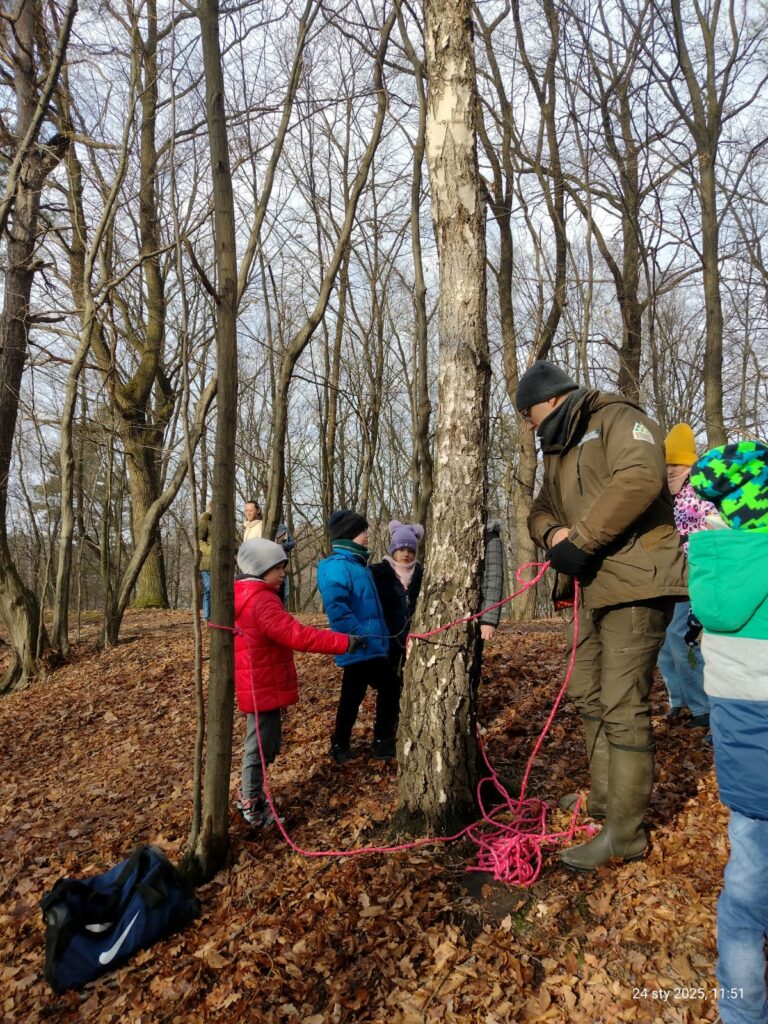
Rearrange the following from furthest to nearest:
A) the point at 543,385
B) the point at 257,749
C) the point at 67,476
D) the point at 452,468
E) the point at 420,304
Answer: the point at 420,304 → the point at 67,476 → the point at 257,749 → the point at 452,468 → the point at 543,385

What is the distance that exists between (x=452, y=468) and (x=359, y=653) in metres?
1.70

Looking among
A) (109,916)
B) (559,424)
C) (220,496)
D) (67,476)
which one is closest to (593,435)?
(559,424)

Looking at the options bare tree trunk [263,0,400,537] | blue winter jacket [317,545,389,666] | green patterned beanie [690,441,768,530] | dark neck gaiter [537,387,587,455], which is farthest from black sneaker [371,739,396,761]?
bare tree trunk [263,0,400,537]

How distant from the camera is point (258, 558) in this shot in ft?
13.0

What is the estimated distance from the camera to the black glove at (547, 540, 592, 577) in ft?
9.56

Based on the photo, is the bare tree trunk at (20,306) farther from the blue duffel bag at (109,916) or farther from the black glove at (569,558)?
the black glove at (569,558)

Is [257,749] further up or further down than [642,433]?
further down

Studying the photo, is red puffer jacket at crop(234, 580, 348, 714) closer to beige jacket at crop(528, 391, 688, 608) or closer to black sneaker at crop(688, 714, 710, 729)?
beige jacket at crop(528, 391, 688, 608)

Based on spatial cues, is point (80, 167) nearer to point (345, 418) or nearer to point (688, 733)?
point (688, 733)

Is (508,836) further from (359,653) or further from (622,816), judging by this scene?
(359,653)

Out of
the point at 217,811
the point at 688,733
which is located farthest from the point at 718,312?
the point at 217,811

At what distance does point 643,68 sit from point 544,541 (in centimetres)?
1165

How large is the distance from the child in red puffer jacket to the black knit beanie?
0.87 metres

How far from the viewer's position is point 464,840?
11.0 feet
